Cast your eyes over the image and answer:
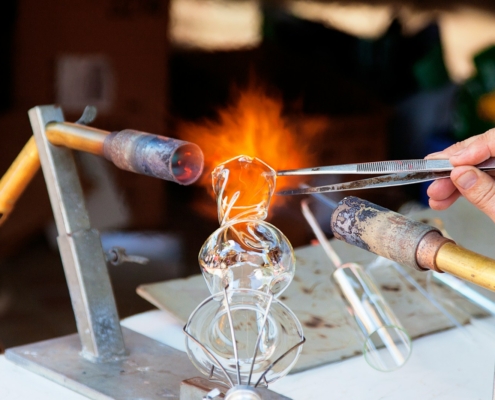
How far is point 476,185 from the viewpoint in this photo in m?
0.74

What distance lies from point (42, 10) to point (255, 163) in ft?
4.10

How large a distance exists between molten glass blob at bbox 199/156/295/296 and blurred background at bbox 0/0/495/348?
1.03 m

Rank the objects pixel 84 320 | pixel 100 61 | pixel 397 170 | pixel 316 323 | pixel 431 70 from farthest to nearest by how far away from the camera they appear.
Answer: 1. pixel 431 70
2. pixel 100 61
3. pixel 316 323
4. pixel 84 320
5. pixel 397 170

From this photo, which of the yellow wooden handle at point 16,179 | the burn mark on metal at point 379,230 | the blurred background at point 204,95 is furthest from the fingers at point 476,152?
the blurred background at point 204,95

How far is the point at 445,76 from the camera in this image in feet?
7.84

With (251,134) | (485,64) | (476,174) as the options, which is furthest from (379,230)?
(485,64)

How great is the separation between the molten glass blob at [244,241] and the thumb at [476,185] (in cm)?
21

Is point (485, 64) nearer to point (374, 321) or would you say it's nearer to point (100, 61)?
point (100, 61)

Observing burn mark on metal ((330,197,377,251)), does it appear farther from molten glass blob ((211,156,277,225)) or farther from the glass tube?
the glass tube

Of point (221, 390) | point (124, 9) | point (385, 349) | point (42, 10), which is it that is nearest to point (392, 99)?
point (124, 9)

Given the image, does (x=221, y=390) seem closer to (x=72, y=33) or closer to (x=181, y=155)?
(x=181, y=155)

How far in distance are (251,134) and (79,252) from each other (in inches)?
41.1

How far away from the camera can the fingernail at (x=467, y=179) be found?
728 millimetres

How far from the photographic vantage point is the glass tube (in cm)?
99
